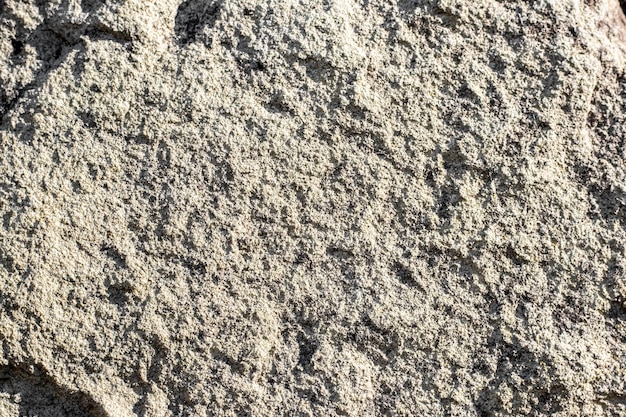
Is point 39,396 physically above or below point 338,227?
below

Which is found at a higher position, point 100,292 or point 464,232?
point 464,232

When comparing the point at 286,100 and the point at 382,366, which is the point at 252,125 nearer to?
the point at 286,100

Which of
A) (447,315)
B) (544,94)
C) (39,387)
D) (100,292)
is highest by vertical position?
(544,94)

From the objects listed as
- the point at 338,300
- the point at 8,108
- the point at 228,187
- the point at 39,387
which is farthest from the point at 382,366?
the point at 8,108

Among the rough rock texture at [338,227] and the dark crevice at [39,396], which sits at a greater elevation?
the rough rock texture at [338,227]

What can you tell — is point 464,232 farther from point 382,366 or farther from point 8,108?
point 8,108

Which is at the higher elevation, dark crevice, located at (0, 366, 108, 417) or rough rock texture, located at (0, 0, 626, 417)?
rough rock texture, located at (0, 0, 626, 417)

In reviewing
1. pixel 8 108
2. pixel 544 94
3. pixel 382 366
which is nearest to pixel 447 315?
pixel 382 366
